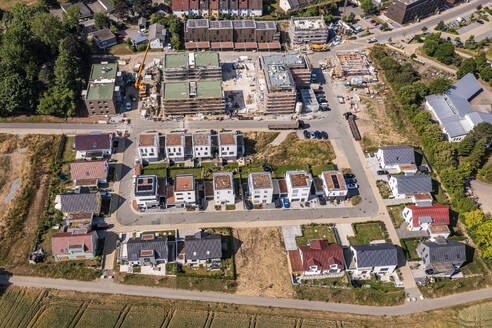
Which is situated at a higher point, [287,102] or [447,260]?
[287,102]

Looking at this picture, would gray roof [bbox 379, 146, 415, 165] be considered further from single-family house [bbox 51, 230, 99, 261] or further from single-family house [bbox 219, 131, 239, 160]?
single-family house [bbox 51, 230, 99, 261]

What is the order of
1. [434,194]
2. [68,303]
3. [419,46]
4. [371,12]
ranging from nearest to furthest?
[68,303], [434,194], [419,46], [371,12]

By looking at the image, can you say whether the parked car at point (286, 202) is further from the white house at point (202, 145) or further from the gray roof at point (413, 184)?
the gray roof at point (413, 184)

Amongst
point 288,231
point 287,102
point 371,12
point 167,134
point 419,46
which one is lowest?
point 288,231

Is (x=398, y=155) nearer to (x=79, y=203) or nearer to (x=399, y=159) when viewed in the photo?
(x=399, y=159)

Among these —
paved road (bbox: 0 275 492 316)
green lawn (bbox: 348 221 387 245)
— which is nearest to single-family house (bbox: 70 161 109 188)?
paved road (bbox: 0 275 492 316)

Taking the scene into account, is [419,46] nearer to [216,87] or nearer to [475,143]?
[475,143]

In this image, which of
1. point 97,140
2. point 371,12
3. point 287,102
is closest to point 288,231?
point 287,102

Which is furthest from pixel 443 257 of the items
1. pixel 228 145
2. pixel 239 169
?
pixel 228 145
